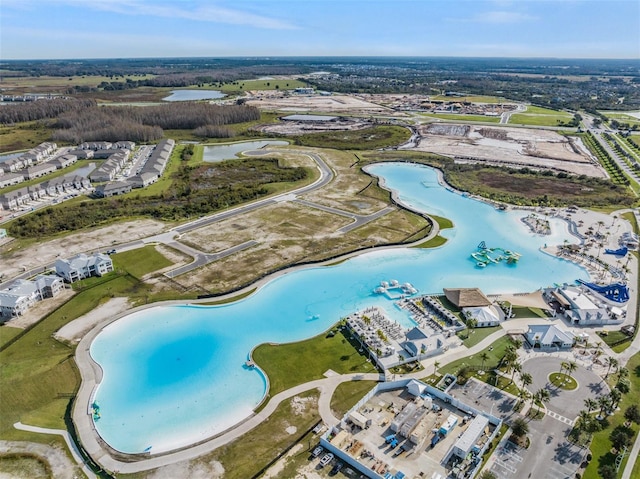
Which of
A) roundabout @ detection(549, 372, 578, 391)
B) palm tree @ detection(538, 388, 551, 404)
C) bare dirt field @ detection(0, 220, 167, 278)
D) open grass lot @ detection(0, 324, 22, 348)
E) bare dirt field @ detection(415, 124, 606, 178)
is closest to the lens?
palm tree @ detection(538, 388, 551, 404)

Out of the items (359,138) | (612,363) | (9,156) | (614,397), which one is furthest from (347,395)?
(9,156)

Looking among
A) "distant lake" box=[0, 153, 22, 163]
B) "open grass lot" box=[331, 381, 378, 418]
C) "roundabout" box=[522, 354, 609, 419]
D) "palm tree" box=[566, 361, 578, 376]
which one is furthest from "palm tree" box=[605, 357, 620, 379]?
"distant lake" box=[0, 153, 22, 163]

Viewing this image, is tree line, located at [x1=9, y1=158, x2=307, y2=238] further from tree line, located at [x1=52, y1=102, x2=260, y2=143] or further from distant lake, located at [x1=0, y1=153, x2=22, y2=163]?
distant lake, located at [x1=0, y1=153, x2=22, y2=163]

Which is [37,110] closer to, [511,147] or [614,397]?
[511,147]

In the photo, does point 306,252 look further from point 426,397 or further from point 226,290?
point 426,397

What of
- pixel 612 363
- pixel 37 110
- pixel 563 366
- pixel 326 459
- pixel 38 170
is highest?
pixel 37 110

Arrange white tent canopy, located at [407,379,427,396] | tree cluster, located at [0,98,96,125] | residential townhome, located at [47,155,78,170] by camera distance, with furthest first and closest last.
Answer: tree cluster, located at [0,98,96,125]
residential townhome, located at [47,155,78,170]
white tent canopy, located at [407,379,427,396]

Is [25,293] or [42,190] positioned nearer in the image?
[25,293]
